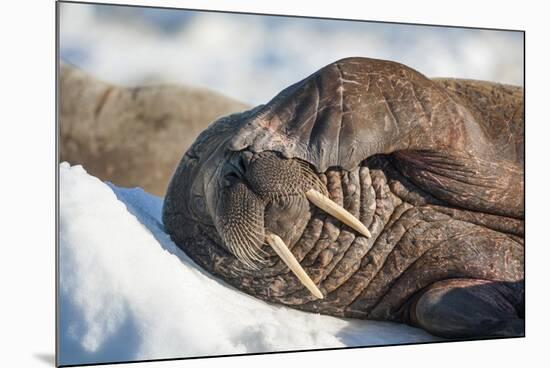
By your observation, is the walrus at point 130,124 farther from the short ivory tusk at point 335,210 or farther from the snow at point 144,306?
the short ivory tusk at point 335,210

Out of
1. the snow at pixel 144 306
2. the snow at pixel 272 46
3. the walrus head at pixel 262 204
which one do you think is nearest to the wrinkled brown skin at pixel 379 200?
the walrus head at pixel 262 204

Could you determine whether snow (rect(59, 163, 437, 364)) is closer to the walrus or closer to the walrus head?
the walrus head

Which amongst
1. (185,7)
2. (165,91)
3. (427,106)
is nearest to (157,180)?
(165,91)

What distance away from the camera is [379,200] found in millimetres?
6129

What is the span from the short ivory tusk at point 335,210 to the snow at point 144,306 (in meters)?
0.68

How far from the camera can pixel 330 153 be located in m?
5.83

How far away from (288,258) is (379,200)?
74 cm

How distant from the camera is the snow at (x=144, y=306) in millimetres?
5559

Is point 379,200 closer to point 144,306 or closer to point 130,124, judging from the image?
point 144,306

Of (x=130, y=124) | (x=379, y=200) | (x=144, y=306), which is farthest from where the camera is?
(x=130, y=124)

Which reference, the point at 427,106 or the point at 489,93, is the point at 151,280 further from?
the point at 489,93

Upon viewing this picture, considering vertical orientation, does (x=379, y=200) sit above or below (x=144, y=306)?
above

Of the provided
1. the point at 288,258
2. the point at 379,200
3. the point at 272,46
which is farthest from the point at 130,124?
the point at 379,200

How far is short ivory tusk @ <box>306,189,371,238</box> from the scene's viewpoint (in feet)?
19.2
